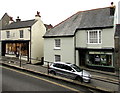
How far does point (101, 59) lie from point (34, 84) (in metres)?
13.4

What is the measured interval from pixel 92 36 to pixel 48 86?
13368 mm

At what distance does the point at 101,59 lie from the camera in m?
18.6

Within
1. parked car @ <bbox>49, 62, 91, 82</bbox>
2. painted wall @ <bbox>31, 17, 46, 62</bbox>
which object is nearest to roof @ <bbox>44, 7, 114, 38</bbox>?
painted wall @ <bbox>31, 17, 46, 62</bbox>

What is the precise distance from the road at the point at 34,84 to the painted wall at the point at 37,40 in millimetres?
16468

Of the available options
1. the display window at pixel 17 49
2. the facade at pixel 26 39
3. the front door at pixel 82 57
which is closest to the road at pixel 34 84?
the front door at pixel 82 57

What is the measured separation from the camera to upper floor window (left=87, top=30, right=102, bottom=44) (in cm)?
1836

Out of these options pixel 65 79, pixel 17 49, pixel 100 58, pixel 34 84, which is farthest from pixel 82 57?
pixel 17 49

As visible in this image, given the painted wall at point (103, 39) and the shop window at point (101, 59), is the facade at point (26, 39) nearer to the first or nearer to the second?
the painted wall at point (103, 39)

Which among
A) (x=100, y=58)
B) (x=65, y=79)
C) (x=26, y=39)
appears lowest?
(x=65, y=79)

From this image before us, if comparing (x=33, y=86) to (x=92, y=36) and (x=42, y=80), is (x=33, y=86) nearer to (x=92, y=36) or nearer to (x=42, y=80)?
(x=42, y=80)

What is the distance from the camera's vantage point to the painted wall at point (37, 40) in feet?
82.4

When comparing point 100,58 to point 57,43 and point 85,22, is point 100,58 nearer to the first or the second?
point 85,22

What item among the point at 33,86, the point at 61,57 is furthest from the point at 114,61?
the point at 33,86

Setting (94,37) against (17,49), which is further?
(17,49)
